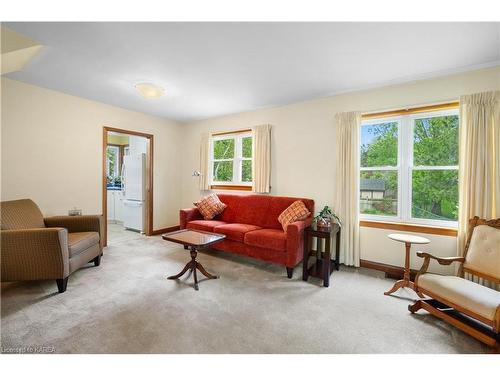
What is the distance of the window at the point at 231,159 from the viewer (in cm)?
445

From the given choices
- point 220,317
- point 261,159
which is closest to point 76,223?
point 220,317

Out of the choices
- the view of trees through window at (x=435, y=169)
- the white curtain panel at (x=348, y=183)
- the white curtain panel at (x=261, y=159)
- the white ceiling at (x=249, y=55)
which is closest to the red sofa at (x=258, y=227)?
the white curtain panel at (x=261, y=159)

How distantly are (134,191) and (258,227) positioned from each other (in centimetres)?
314

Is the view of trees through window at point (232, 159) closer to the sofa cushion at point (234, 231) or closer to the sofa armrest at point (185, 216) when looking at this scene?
the sofa armrest at point (185, 216)

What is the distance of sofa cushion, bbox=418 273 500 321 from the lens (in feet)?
5.33

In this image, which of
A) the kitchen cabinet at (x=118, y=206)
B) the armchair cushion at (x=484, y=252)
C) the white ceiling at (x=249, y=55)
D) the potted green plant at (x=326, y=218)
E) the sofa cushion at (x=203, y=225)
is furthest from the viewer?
the kitchen cabinet at (x=118, y=206)

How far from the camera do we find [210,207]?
4098 mm

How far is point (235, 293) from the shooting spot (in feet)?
8.00

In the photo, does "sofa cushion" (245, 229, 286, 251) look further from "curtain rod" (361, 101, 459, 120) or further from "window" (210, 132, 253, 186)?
"curtain rod" (361, 101, 459, 120)

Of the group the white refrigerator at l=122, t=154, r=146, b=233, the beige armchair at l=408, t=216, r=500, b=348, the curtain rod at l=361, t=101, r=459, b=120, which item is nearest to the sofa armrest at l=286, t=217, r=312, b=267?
→ the beige armchair at l=408, t=216, r=500, b=348

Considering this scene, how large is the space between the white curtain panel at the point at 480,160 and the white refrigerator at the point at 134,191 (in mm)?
5258

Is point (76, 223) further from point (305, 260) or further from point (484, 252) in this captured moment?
point (484, 252)
